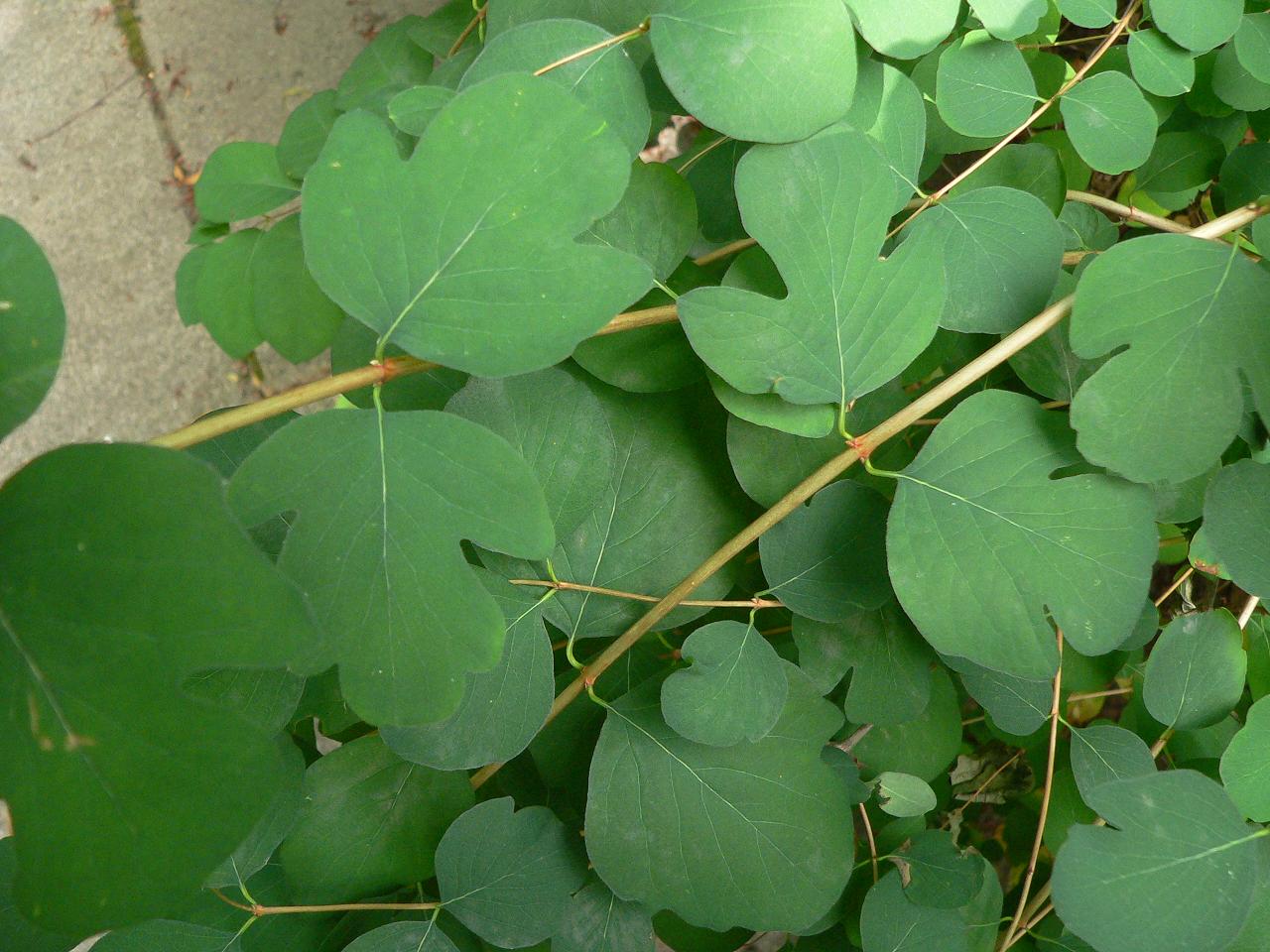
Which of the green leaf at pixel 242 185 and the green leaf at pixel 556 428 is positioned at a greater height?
the green leaf at pixel 242 185

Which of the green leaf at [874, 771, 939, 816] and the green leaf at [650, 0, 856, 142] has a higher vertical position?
the green leaf at [650, 0, 856, 142]

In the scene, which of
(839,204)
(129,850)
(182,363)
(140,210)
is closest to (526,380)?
(839,204)

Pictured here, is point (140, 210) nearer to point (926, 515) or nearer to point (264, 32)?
point (264, 32)

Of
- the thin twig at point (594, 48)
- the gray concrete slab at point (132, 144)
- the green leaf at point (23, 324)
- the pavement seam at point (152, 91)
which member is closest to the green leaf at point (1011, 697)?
the thin twig at point (594, 48)

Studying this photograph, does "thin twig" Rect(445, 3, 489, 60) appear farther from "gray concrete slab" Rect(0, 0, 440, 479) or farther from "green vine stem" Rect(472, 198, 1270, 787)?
"gray concrete slab" Rect(0, 0, 440, 479)

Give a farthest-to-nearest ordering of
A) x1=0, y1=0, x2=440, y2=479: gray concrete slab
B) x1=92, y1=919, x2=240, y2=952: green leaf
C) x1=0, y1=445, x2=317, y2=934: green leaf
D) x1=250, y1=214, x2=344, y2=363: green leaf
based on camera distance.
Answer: x1=0, y1=0, x2=440, y2=479: gray concrete slab < x1=250, y1=214, x2=344, y2=363: green leaf < x1=92, y1=919, x2=240, y2=952: green leaf < x1=0, y1=445, x2=317, y2=934: green leaf

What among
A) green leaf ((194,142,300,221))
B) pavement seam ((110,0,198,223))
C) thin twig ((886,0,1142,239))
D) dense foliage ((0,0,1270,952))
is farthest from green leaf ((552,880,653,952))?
pavement seam ((110,0,198,223))

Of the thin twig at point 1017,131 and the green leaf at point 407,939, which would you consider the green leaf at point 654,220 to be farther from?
the green leaf at point 407,939
